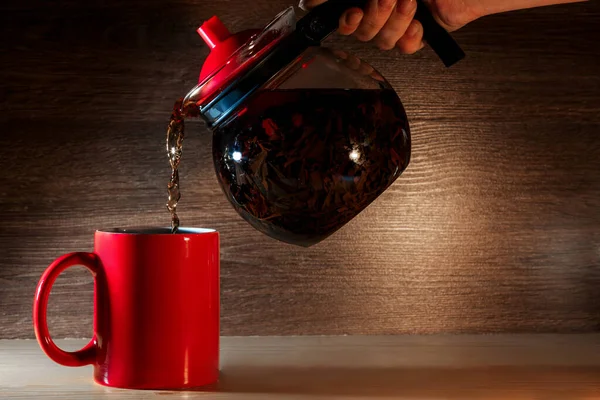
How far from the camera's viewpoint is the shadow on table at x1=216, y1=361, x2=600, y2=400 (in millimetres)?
814

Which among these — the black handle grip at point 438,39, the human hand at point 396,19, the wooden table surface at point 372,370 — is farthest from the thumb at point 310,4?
the wooden table surface at point 372,370

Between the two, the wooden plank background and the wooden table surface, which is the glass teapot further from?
the wooden plank background

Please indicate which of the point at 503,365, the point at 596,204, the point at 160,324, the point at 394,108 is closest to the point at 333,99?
the point at 394,108

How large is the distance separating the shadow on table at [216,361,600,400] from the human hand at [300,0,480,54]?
13.4 inches

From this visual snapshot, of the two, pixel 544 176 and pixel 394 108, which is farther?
pixel 544 176

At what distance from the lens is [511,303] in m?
1.07

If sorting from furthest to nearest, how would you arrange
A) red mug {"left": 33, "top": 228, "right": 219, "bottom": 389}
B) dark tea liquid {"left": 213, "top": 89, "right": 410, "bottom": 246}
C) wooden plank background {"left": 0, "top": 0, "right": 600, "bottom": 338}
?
wooden plank background {"left": 0, "top": 0, "right": 600, "bottom": 338}
red mug {"left": 33, "top": 228, "right": 219, "bottom": 389}
dark tea liquid {"left": 213, "top": 89, "right": 410, "bottom": 246}

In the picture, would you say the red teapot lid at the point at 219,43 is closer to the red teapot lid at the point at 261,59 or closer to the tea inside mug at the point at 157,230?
the red teapot lid at the point at 261,59

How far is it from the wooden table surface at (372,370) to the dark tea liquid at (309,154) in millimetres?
187

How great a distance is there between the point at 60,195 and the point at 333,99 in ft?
1.49

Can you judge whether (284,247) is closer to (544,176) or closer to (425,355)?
(425,355)

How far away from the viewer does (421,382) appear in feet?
2.78

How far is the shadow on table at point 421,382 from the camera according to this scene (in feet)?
2.67

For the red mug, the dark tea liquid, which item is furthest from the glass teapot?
the red mug
